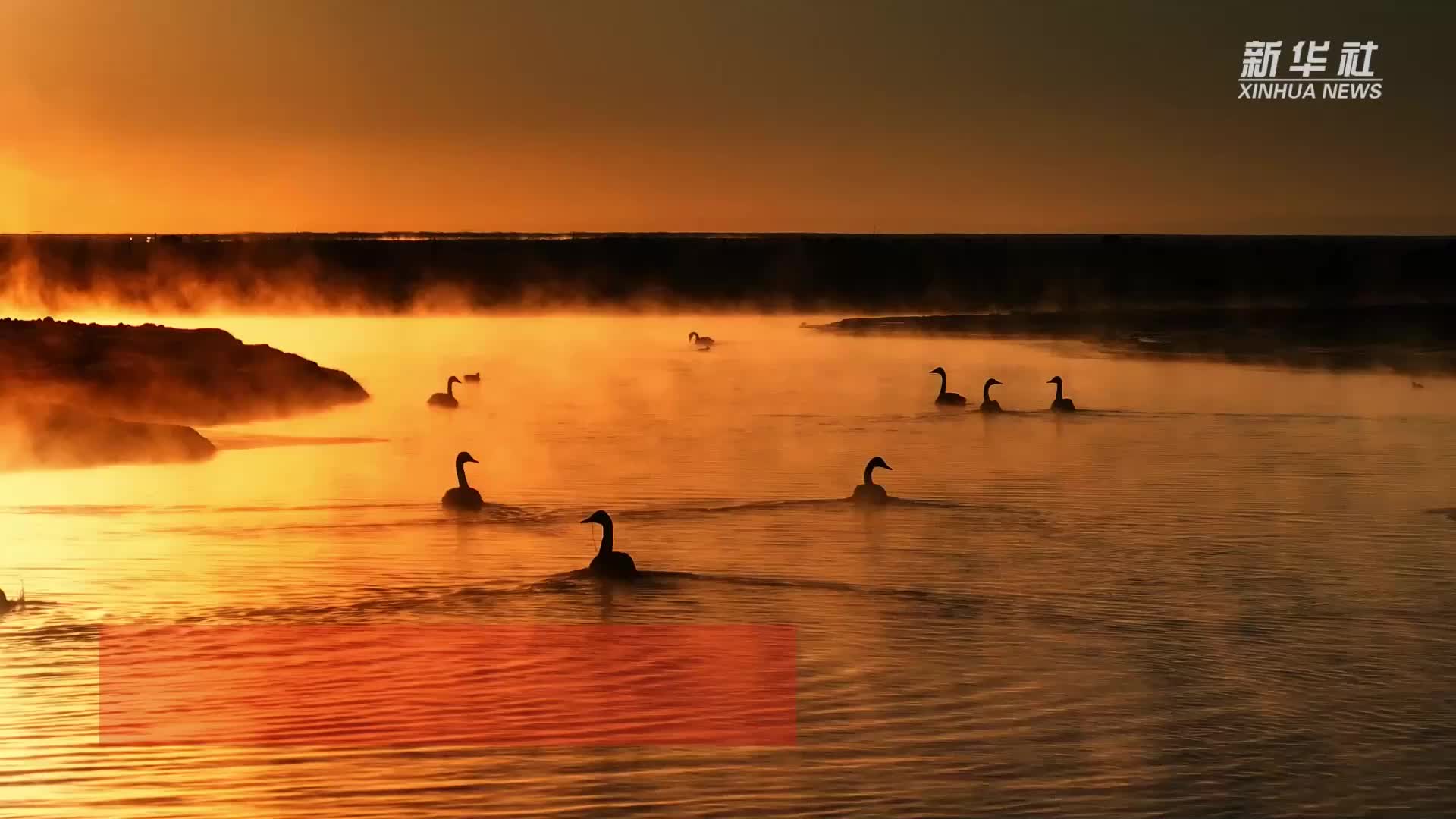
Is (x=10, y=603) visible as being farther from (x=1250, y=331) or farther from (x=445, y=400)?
(x=1250, y=331)

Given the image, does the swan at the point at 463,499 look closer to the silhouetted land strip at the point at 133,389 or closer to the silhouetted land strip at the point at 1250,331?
the silhouetted land strip at the point at 133,389

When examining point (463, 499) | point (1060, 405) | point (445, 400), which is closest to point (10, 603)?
point (463, 499)

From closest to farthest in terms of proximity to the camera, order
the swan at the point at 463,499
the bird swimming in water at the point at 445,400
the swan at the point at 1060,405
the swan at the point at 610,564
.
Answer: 1. the swan at the point at 610,564
2. the swan at the point at 463,499
3. the swan at the point at 1060,405
4. the bird swimming in water at the point at 445,400

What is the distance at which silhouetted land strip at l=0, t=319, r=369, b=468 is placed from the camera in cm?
2836

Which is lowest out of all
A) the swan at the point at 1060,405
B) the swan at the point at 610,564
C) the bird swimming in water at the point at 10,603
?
the bird swimming in water at the point at 10,603

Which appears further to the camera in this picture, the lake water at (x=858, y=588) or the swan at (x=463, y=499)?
the swan at (x=463, y=499)

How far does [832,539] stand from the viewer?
67.3ft

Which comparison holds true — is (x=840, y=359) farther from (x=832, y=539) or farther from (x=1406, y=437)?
(x=832, y=539)

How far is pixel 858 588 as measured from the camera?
695 inches

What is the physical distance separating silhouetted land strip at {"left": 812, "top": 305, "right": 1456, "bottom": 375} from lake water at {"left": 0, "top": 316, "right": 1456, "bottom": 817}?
13717mm

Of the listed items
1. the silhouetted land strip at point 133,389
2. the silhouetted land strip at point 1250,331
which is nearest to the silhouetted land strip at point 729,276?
the silhouetted land strip at point 1250,331

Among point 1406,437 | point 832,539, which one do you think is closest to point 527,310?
point 1406,437

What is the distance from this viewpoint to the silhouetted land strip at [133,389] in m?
28.4
